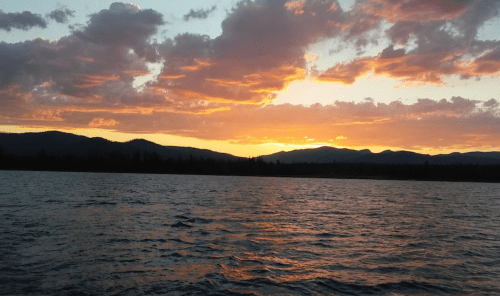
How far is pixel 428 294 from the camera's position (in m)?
20.1

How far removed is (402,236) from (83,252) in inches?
1175

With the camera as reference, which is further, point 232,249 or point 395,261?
point 232,249

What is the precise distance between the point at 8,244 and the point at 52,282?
11.9m

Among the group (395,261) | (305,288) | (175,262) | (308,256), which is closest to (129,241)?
(175,262)

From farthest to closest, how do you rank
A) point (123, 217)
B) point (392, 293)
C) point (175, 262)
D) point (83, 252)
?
point (123, 217)
point (83, 252)
point (175, 262)
point (392, 293)

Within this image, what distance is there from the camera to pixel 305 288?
795 inches

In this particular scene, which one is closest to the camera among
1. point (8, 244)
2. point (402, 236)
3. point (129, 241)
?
point (8, 244)

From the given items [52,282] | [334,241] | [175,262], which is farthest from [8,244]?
[334,241]

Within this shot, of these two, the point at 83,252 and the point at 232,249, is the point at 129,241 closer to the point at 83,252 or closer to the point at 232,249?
the point at 83,252

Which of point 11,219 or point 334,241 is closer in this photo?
point 334,241

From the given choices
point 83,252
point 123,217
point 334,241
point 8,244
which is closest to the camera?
point 83,252

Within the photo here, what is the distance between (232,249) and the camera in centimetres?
2958

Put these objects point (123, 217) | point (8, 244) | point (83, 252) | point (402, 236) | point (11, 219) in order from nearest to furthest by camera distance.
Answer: point (83, 252), point (8, 244), point (402, 236), point (11, 219), point (123, 217)

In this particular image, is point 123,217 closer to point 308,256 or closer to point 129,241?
point 129,241
